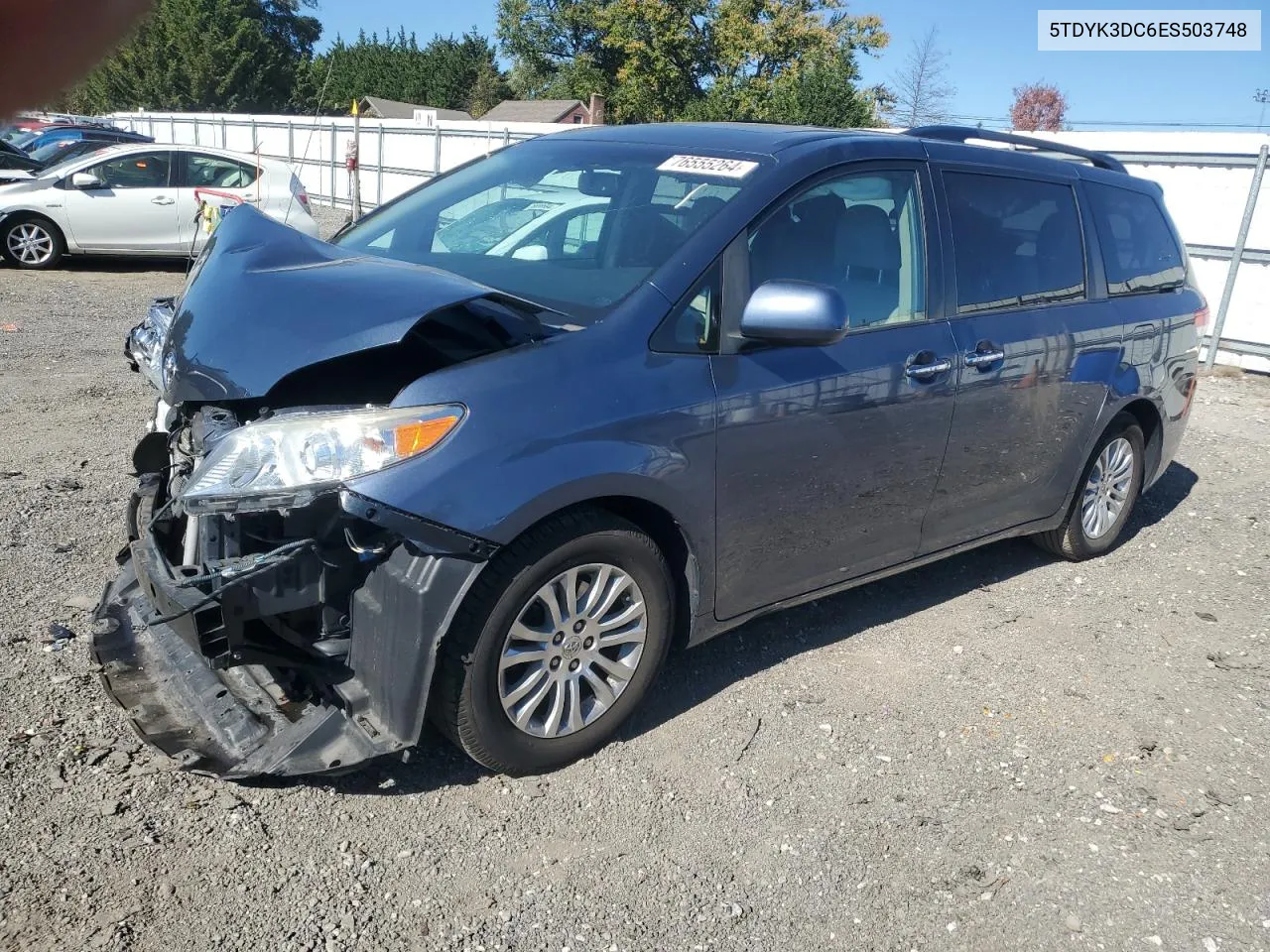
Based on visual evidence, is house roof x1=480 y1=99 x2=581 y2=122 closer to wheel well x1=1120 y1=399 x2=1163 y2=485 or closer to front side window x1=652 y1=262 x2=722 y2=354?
wheel well x1=1120 y1=399 x2=1163 y2=485

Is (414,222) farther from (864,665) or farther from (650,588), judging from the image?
(864,665)

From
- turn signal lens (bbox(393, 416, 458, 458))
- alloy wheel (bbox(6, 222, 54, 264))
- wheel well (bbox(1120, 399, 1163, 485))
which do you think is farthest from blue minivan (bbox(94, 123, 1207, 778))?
alloy wheel (bbox(6, 222, 54, 264))

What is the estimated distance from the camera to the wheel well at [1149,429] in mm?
5484

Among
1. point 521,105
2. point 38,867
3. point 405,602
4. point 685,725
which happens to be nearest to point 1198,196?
point 685,725

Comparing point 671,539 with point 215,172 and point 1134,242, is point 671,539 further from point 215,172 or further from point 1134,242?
point 215,172

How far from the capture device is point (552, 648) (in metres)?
3.24

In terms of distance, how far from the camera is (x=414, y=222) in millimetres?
4340

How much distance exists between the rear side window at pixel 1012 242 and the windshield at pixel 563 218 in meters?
1.09

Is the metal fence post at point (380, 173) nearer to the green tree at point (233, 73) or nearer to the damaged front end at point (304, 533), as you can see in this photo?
the green tree at point (233, 73)

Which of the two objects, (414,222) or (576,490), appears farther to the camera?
(414,222)

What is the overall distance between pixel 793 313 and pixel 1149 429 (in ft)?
10.5

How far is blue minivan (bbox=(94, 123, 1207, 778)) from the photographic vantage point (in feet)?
9.53

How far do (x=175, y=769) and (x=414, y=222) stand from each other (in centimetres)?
225

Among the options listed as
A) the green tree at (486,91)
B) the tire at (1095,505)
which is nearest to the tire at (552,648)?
the tire at (1095,505)
